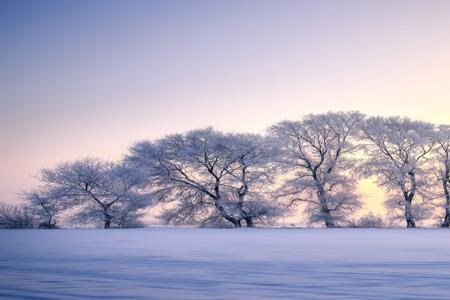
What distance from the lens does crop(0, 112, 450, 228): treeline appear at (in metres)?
28.1

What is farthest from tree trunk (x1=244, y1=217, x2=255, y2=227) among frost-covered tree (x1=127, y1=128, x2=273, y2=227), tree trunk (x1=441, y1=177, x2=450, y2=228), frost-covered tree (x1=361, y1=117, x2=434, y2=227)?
tree trunk (x1=441, y1=177, x2=450, y2=228)

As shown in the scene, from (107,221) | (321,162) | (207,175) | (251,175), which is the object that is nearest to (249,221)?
(251,175)

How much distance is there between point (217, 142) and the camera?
1166 inches

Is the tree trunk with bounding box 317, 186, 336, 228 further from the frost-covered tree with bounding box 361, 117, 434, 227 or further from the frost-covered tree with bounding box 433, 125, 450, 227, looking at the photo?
the frost-covered tree with bounding box 433, 125, 450, 227

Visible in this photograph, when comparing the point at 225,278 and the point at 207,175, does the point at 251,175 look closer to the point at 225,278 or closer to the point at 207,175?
the point at 207,175

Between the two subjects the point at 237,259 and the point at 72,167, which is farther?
the point at 72,167

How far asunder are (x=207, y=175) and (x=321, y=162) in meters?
8.14

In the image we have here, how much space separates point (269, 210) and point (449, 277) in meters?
24.5

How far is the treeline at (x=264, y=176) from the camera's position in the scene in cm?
2811

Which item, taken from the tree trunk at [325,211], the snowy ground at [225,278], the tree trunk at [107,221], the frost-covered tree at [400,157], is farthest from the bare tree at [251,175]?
the snowy ground at [225,278]

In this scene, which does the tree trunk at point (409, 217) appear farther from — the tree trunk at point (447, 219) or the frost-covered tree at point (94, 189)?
the frost-covered tree at point (94, 189)

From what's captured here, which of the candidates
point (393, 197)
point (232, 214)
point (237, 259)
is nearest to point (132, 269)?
point (237, 259)

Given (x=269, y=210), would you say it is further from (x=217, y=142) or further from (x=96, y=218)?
(x=96, y=218)

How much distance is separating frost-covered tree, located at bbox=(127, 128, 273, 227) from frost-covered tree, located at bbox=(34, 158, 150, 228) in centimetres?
163
